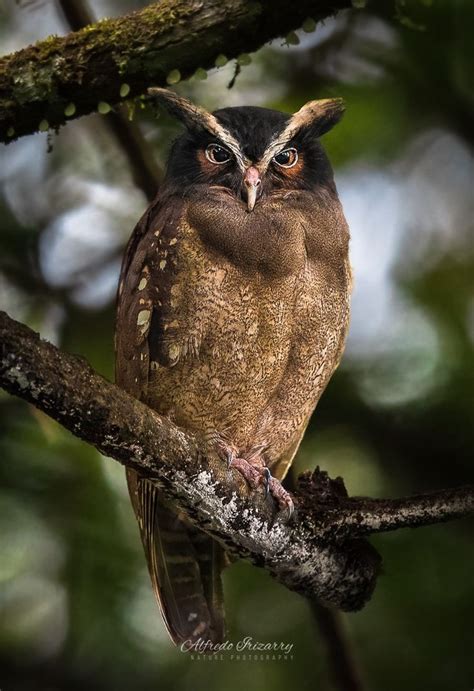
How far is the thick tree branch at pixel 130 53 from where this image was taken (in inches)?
114

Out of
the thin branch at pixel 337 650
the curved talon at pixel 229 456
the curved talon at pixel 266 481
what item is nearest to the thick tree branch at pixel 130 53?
the curved talon at pixel 229 456

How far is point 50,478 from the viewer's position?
4.70 meters

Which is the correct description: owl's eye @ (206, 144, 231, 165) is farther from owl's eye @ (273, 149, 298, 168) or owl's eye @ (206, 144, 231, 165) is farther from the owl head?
owl's eye @ (273, 149, 298, 168)

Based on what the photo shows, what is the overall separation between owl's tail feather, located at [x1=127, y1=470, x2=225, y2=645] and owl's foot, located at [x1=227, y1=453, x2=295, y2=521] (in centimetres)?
44

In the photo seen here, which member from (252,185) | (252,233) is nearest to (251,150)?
(252,185)

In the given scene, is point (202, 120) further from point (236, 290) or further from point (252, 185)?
point (236, 290)

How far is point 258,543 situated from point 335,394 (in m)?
1.45

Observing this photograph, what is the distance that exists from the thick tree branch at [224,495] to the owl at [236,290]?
132mm

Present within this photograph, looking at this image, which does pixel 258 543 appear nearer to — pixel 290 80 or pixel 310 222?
pixel 310 222

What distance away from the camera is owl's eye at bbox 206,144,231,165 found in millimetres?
3574

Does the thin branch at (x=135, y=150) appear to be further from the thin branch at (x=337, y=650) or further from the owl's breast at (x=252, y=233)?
the thin branch at (x=337, y=650)

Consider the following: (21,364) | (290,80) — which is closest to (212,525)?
(21,364)

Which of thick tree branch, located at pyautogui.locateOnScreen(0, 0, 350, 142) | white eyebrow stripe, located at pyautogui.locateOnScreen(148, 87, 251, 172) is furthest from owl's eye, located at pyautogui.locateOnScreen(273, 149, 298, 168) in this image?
thick tree branch, located at pyautogui.locateOnScreen(0, 0, 350, 142)

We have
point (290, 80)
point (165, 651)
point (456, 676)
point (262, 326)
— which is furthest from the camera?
point (290, 80)
